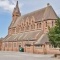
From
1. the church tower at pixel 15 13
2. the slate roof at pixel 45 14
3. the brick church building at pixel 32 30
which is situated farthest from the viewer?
the church tower at pixel 15 13

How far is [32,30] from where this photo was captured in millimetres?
79875

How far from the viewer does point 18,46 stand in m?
80.8

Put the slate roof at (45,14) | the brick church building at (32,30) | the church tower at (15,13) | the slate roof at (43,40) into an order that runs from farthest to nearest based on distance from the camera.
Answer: the church tower at (15,13)
the slate roof at (45,14)
the brick church building at (32,30)
the slate roof at (43,40)

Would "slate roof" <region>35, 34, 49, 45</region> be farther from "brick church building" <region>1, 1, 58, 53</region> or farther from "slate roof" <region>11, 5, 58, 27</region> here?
"slate roof" <region>11, 5, 58, 27</region>

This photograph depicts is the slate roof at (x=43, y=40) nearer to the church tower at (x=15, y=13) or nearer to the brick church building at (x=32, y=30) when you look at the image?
the brick church building at (x=32, y=30)

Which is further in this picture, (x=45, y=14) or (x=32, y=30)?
(x=32, y=30)

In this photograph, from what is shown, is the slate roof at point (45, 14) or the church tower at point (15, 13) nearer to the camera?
the slate roof at point (45, 14)

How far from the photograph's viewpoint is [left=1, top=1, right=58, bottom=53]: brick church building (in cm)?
6664

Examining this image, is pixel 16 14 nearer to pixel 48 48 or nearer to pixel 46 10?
pixel 46 10

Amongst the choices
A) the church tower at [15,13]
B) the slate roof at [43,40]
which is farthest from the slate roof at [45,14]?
the church tower at [15,13]

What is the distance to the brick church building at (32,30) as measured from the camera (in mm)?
66637

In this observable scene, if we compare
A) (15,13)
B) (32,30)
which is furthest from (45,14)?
(15,13)

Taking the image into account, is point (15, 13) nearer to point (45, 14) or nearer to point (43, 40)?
A: point (45, 14)

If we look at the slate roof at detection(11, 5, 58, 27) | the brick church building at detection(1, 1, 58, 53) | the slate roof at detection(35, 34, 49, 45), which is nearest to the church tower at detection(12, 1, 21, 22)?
the brick church building at detection(1, 1, 58, 53)
